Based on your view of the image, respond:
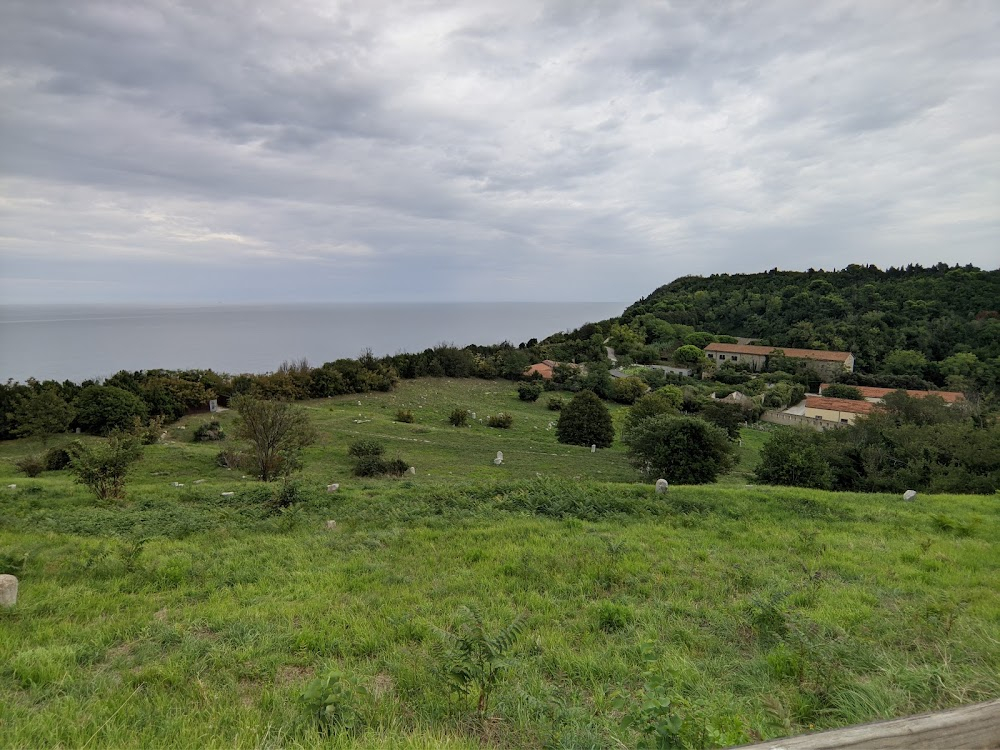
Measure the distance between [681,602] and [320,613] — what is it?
14.3ft

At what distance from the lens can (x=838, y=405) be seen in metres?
51.7

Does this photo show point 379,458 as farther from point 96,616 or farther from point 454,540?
point 96,616

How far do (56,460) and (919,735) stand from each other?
29.9m

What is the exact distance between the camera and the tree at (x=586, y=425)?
31.5 m

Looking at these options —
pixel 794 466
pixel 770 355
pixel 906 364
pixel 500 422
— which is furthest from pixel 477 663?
pixel 906 364

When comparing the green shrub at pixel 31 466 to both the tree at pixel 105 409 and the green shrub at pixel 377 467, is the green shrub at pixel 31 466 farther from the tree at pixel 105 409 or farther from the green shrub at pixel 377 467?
the green shrub at pixel 377 467

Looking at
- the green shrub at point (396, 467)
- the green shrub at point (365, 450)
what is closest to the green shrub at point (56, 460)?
the green shrub at point (365, 450)

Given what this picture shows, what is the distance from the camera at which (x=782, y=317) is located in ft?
326

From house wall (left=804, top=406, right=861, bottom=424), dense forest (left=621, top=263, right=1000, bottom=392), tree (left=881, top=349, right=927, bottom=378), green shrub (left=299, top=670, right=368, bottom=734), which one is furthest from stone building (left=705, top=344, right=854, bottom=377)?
green shrub (left=299, top=670, right=368, bottom=734)

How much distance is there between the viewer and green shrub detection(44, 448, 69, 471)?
2133cm

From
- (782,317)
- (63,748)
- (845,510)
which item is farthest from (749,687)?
(782,317)

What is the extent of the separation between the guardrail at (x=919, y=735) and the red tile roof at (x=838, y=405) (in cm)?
5824

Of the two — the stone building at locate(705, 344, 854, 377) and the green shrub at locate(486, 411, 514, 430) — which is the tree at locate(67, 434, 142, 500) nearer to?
the green shrub at locate(486, 411, 514, 430)

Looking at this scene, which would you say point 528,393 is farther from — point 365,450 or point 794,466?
point 794,466
